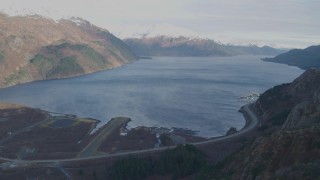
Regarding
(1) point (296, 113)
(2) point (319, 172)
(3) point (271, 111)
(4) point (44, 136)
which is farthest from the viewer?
(3) point (271, 111)

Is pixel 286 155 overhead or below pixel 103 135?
overhead

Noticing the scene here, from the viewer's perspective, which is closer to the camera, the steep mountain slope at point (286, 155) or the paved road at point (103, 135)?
the steep mountain slope at point (286, 155)

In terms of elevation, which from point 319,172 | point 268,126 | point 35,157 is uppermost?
point 319,172

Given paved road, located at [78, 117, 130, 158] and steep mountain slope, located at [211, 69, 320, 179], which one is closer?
steep mountain slope, located at [211, 69, 320, 179]

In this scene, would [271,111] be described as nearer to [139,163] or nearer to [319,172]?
[139,163]

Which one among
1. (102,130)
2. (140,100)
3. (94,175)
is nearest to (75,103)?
(140,100)

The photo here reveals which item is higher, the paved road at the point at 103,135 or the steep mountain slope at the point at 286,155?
the steep mountain slope at the point at 286,155

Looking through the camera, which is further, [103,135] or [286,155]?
[103,135]

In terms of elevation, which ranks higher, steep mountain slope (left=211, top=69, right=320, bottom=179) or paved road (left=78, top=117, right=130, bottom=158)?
steep mountain slope (left=211, top=69, right=320, bottom=179)

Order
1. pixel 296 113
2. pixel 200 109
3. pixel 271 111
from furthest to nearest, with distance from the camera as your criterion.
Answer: pixel 200 109, pixel 271 111, pixel 296 113

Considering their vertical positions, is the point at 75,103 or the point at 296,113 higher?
the point at 296,113

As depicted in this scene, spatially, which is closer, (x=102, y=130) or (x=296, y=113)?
(x=296, y=113)
